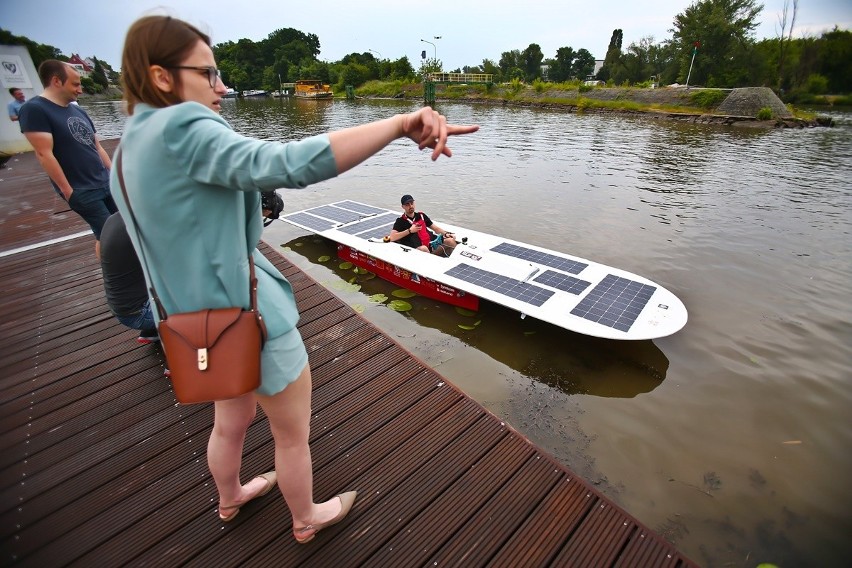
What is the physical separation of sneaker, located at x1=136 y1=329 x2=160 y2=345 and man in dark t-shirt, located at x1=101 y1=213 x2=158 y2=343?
0.29 m

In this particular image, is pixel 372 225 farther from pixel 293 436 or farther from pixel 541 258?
pixel 293 436

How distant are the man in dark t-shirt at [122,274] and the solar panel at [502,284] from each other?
4485 millimetres

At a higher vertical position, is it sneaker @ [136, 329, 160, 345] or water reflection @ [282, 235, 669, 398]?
sneaker @ [136, 329, 160, 345]

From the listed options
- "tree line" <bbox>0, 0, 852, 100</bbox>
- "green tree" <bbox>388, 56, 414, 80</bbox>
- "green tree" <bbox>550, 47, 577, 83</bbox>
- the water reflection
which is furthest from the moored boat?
the water reflection

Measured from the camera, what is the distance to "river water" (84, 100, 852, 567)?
395cm

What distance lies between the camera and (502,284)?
21.1 ft

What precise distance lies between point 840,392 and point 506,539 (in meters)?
5.74

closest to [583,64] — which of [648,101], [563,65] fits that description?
[563,65]

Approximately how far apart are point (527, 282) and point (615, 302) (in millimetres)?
1342

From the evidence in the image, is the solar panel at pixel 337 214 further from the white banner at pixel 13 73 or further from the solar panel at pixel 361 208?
the white banner at pixel 13 73

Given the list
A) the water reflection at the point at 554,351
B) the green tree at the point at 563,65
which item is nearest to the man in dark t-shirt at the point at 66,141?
the water reflection at the point at 554,351

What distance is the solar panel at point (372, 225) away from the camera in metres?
8.84

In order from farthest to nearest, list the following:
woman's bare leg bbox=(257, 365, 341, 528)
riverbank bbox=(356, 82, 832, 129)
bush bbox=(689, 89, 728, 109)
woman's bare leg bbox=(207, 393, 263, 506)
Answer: bush bbox=(689, 89, 728, 109) < riverbank bbox=(356, 82, 832, 129) < woman's bare leg bbox=(207, 393, 263, 506) < woman's bare leg bbox=(257, 365, 341, 528)

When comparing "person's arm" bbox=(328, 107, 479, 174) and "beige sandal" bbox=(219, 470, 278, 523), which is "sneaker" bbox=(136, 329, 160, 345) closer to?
"beige sandal" bbox=(219, 470, 278, 523)
